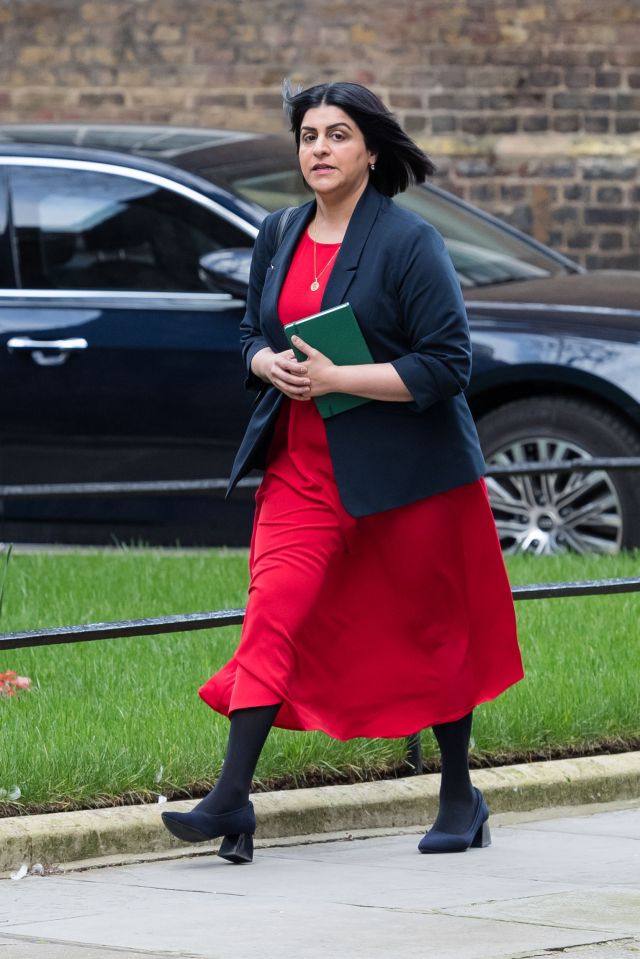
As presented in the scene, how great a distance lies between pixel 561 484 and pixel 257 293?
365cm

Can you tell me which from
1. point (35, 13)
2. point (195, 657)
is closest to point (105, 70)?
point (35, 13)

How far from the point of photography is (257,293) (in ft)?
16.9

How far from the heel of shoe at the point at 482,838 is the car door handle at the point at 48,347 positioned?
13.5ft

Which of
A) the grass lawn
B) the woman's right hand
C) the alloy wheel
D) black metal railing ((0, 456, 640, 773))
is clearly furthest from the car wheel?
the woman's right hand

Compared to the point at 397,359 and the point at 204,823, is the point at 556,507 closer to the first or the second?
the point at 397,359

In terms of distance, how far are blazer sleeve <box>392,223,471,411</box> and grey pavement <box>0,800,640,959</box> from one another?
1.10m

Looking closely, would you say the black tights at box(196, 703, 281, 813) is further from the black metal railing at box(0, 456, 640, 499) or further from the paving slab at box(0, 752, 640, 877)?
the black metal railing at box(0, 456, 640, 499)

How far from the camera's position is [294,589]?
482cm

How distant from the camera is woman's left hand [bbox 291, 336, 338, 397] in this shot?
15.7 feet

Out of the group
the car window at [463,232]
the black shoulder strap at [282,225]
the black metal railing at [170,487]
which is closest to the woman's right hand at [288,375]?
the black shoulder strap at [282,225]

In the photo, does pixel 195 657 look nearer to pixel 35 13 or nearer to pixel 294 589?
pixel 294 589

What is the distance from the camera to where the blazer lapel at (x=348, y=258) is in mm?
4844

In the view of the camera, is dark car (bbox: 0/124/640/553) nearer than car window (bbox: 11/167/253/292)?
Yes

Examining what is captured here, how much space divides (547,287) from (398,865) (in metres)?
4.45
